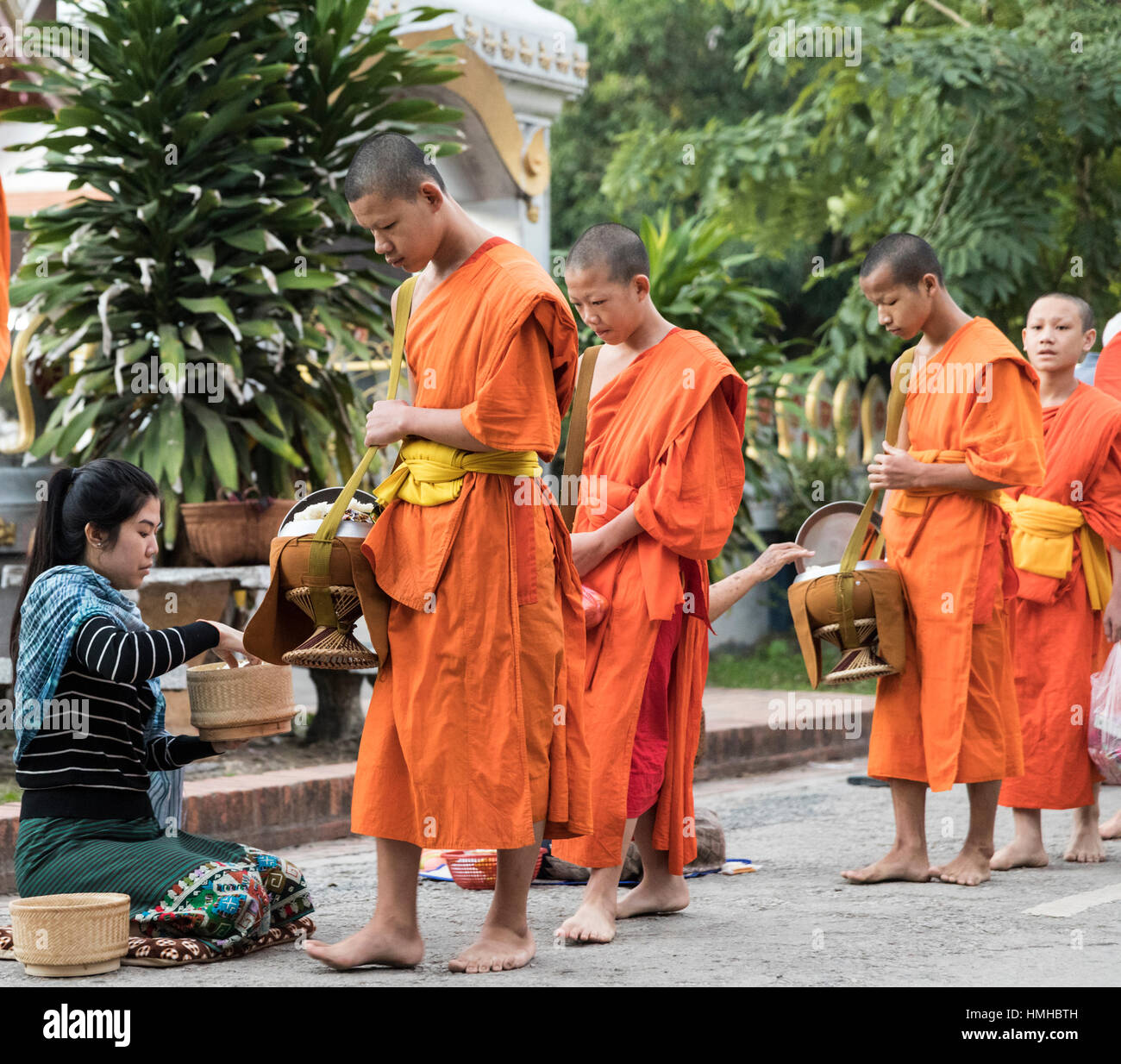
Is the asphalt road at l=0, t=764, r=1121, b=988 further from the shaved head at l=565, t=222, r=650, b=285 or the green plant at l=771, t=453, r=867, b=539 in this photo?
the green plant at l=771, t=453, r=867, b=539

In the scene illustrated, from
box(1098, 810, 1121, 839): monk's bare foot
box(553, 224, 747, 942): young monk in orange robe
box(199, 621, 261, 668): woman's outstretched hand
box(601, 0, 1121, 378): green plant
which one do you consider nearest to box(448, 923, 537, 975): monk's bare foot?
box(553, 224, 747, 942): young monk in orange robe

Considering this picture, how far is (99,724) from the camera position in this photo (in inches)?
149

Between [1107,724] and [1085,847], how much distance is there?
0.43m

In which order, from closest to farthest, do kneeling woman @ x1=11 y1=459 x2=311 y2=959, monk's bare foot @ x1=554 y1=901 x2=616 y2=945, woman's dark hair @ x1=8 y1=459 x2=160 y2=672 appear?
kneeling woman @ x1=11 y1=459 x2=311 y2=959 < woman's dark hair @ x1=8 y1=459 x2=160 y2=672 < monk's bare foot @ x1=554 y1=901 x2=616 y2=945

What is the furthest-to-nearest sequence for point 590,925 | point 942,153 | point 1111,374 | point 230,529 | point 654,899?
point 942,153
point 230,529
point 1111,374
point 654,899
point 590,925

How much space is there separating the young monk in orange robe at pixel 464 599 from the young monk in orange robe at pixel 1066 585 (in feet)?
7.67

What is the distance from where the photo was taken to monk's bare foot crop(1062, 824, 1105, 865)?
17.8 feet

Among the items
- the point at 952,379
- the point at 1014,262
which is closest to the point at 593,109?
the point at 1014,262

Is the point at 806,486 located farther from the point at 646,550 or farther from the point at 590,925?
the point at 590,925

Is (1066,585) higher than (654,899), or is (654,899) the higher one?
(1066,585)

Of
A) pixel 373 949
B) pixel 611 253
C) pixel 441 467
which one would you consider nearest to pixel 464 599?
pixel 441 467

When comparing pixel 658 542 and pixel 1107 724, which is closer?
pixel 658 542

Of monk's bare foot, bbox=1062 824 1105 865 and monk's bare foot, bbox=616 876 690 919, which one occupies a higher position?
monk's bare foot, bbox=616 876 690 919

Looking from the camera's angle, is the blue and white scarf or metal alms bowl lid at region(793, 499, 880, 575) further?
metal alms bowl lid at region(793, 499, 880, 575)
